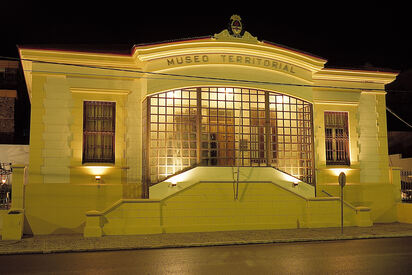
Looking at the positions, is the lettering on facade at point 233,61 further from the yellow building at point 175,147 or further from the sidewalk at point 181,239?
the sidewalk at point 181,239

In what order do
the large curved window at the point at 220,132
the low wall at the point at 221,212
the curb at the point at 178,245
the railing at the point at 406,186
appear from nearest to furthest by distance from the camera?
the curb at the point at 178,245
the low wall at the point at 221,212
the large curved window at the point at 220,132
the railing at the point at 406,186

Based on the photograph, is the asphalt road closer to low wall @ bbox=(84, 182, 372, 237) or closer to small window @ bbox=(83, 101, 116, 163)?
low wall @ bbox=(84, 182, 372, 237)

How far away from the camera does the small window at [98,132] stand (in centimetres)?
1880

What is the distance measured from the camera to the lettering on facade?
18.9 m

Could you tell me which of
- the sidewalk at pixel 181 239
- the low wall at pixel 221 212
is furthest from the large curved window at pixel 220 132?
the sidewalk at pixel 181 239

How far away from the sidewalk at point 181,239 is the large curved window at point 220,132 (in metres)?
3.51

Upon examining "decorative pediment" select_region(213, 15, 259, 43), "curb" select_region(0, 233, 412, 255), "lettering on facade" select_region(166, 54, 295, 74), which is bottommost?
"curb" select_region(0, 233, 412, 255)

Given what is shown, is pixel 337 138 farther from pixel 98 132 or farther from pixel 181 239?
pixel 98 132

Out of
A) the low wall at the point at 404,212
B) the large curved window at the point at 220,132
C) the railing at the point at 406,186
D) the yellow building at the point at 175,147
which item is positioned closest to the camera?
the yellow building at the point at 175,147

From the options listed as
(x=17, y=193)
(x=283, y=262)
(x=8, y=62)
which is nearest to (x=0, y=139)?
(x=8, y=62)

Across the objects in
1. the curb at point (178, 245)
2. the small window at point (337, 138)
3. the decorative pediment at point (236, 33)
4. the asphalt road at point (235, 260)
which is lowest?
the curb at point (178, 245)

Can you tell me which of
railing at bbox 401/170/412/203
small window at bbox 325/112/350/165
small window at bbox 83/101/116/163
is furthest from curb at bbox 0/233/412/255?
railing at bbox 401/170/412/203

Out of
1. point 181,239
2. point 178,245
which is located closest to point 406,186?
point 181,239

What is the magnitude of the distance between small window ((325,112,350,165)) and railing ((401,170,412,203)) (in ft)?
10.6
